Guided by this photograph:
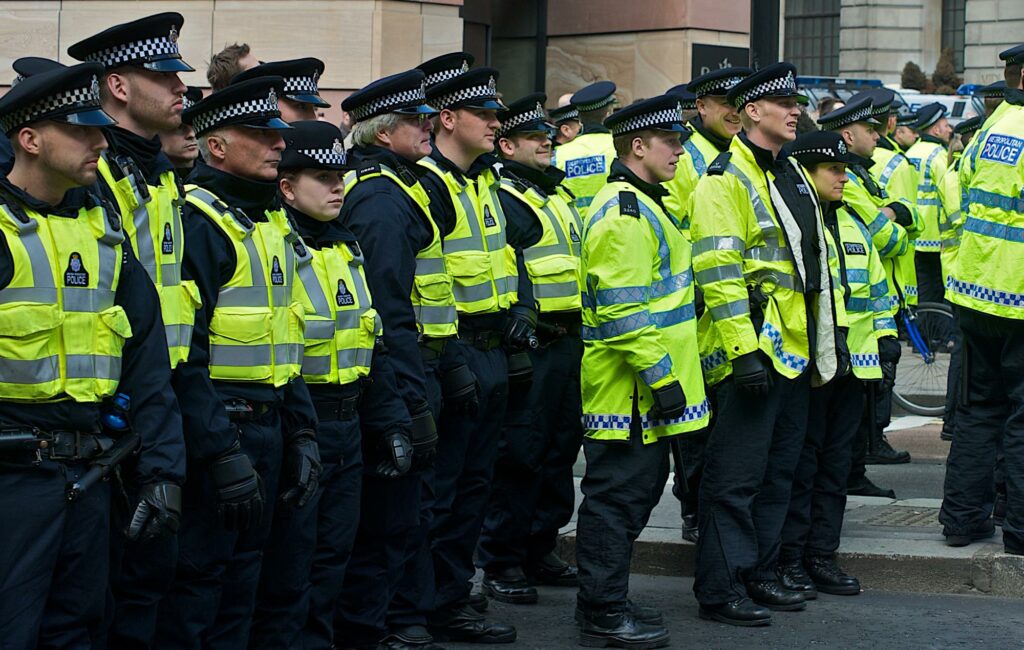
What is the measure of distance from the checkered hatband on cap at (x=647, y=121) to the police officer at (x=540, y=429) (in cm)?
101

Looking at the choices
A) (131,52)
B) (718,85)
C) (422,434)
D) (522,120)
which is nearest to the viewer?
(131,52)

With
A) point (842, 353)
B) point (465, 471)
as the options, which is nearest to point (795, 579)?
point (842, 353)

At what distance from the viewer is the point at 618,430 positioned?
7.02m

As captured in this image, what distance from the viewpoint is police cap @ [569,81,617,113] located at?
1077 centimetres

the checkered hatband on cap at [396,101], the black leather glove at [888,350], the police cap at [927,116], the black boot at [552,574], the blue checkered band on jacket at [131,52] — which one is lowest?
the black boot at [552,574]

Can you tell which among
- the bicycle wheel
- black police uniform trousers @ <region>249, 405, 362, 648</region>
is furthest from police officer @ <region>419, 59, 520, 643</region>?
the bicycle wheel

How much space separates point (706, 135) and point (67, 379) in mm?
4922

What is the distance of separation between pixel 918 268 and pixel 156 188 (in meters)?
11.2

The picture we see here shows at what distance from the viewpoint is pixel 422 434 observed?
6.49 meters

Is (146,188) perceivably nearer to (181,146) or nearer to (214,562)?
(181,146)

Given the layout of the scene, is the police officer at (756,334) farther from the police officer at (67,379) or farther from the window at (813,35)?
the window at (813,35)

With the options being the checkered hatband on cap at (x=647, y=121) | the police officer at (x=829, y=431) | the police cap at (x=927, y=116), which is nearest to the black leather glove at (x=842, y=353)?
the police officer at (x=829, y=431)

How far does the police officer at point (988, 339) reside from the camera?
802 centimetres

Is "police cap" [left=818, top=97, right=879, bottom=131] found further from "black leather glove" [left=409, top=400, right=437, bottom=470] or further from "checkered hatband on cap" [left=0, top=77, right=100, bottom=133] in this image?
"checkered hatband on cap" [left=0, top=77, right=100, bottom=133]
